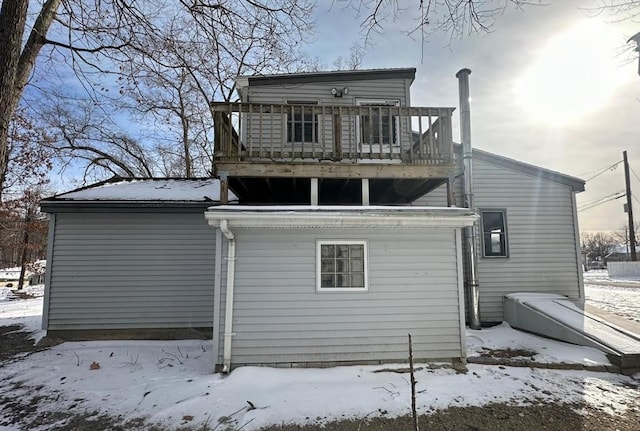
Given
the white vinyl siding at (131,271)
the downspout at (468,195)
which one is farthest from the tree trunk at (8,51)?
the downspout at (468,195)

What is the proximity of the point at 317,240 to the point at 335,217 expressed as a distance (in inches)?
26.5

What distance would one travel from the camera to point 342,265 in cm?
600

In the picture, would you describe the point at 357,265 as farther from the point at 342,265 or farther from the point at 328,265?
the point at 328,265

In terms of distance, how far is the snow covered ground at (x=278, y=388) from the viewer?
445 centimetres

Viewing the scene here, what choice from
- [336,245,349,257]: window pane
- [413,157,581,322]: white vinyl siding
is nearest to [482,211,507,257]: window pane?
[413,157,581,322]: white vinyl siding

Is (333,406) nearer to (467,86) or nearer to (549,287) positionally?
(549,287)

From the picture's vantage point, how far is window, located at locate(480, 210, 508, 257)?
8914 millimetres

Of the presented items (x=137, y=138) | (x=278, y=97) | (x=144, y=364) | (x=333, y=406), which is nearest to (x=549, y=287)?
(x=333, y=406)

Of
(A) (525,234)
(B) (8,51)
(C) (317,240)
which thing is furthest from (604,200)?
(B) (8,51)

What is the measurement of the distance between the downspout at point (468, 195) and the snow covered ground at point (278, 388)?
5.61ft

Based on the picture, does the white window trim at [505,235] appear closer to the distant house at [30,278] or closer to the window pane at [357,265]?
the window pane at [357,265]

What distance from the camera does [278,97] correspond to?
932 centimetres

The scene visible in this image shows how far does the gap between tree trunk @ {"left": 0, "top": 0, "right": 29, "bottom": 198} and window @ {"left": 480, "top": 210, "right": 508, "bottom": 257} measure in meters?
9.48

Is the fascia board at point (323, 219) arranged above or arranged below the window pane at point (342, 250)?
above
